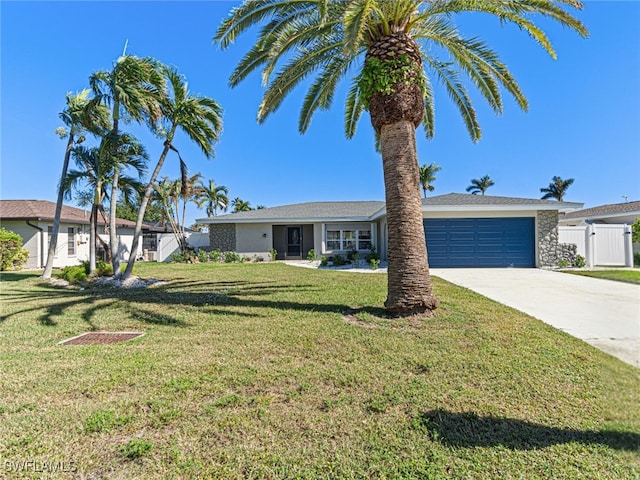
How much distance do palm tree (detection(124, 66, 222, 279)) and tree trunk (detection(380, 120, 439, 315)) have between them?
27.6 feet

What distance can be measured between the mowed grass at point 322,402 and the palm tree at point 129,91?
826 centimetres

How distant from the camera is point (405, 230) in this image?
237 inches

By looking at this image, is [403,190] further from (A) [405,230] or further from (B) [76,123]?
(B) [76,123]

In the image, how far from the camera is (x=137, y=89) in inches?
443

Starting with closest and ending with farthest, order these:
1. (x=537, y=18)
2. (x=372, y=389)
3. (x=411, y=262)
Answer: (x=372, y=389)
(x=411, y=262)
(x=537, y=18)

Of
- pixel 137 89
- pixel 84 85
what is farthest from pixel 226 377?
pixel 84 85

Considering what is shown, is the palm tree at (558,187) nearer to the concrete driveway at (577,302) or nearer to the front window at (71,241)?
the concrete driveway at (577,302)

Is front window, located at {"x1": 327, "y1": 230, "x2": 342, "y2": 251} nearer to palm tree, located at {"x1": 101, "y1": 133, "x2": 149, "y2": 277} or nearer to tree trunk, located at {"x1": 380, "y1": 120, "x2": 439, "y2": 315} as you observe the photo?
palm tree, located at {"x1": 101, "y1": 133, "x2": 149, "y2": 277}

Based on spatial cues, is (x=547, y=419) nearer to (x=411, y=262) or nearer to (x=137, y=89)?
(x=411, y=262)

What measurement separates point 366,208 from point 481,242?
9.90 m

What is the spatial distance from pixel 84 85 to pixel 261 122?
1031 cm

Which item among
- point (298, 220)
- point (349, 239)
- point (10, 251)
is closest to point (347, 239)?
point (349, 239)

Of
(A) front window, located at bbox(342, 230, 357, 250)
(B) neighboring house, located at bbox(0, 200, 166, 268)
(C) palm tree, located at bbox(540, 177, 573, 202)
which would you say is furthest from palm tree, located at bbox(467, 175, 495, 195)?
(B) neighboring house, located at bbox(0, 200, 166, 268)

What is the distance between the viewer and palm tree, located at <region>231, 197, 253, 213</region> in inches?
1980
